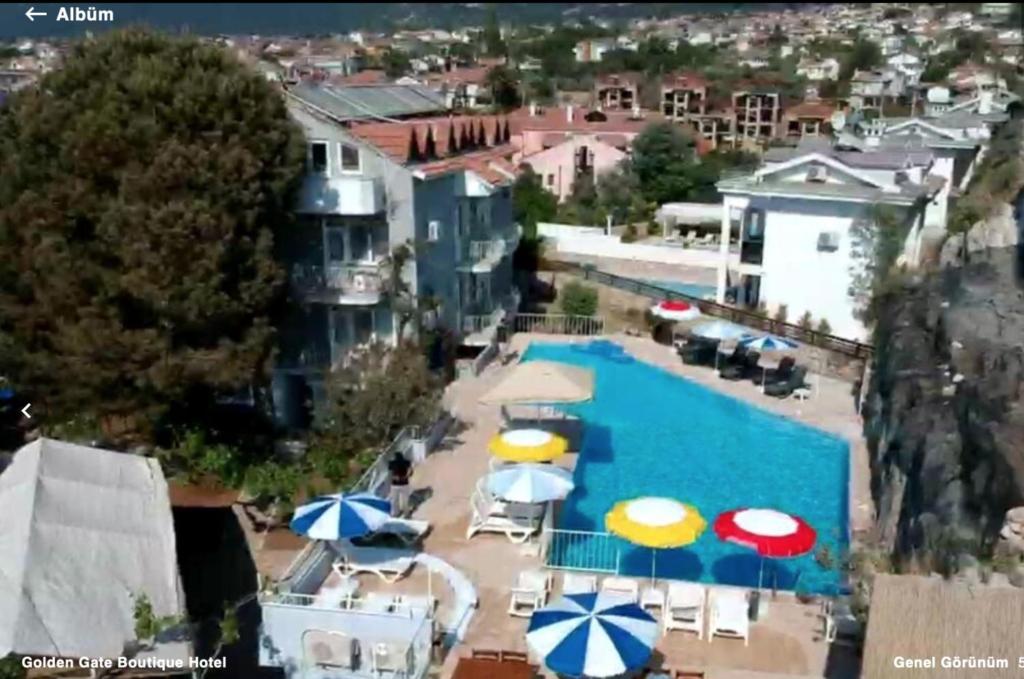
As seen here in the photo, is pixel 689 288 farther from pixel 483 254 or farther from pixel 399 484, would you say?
pixel 399 484

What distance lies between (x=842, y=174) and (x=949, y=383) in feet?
51.2

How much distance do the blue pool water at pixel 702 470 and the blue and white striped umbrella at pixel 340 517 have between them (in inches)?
141

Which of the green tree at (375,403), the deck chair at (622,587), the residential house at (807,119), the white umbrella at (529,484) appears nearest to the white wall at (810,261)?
the green tree at (375,403)

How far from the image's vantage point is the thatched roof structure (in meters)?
10.7

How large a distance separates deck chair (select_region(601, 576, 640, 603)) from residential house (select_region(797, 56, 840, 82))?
98.2 meters

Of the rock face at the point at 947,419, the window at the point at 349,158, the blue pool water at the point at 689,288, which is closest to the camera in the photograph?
the rock face at the point at 947,419

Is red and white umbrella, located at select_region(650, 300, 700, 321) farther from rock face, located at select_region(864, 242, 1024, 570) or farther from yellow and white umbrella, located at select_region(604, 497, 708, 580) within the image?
yellow and white umbrella, located at select_region(604, 497, 708, 580)

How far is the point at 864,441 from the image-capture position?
81.9 ft

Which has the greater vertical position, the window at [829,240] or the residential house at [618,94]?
the residential house at [618,94]

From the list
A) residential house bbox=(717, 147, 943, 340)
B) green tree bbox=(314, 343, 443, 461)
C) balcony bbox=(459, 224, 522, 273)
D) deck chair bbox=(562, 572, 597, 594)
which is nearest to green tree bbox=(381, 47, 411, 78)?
residential house bbox=(717, 147, 943, 340)

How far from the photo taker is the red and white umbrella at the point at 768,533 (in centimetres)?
1552

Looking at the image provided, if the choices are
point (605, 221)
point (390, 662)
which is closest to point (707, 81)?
point (605, 221)

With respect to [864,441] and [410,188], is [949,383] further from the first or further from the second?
[410,188]

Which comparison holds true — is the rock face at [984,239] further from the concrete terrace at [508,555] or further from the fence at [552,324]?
the fence at [552,324]
